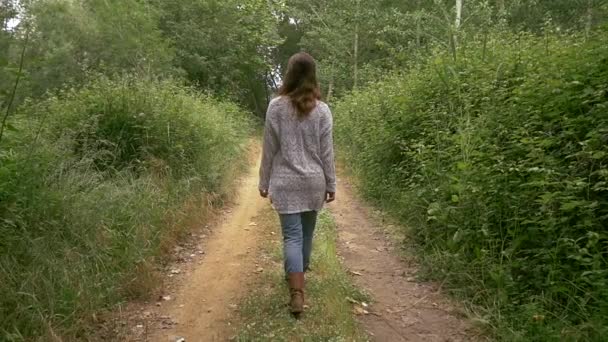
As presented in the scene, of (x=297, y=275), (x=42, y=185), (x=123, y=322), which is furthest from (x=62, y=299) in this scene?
(x=297, y=275)

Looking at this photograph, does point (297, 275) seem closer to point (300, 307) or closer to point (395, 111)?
point (300, 307)

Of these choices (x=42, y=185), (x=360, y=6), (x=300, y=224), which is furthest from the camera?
(x=360, y=6)

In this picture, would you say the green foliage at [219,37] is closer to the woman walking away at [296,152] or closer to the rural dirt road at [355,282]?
the rural dirt road at [355,282]

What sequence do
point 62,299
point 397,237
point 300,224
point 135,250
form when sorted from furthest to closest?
1. point 397,237
2. point 135,250
3. point 300,224
4. point 62,299

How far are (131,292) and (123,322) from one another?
482 millimetres

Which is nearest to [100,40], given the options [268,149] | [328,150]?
[268,149]

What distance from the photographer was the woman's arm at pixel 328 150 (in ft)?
13.0

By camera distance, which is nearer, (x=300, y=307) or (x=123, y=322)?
(x=300, y=307)

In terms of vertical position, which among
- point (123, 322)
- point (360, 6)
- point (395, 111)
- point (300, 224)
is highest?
point (360, 6)

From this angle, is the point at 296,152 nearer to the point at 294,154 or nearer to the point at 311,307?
the point at 294,154

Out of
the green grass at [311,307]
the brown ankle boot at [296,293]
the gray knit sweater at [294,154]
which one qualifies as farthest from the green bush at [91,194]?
the gray knit sweater at [294,154]

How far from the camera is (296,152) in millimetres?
3885

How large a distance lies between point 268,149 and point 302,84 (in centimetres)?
57

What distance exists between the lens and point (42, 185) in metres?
4.41
